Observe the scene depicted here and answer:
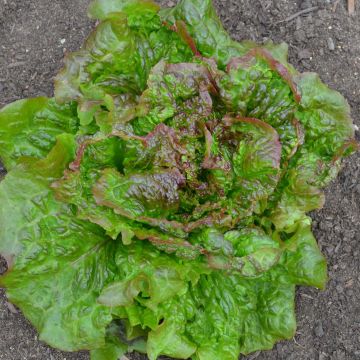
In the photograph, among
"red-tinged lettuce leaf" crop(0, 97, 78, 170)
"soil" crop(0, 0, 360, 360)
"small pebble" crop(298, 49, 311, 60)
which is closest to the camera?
"red-tinged lettuce leaf" crop(0, 97, 78, 170)

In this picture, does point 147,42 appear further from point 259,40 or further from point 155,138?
point 259,40

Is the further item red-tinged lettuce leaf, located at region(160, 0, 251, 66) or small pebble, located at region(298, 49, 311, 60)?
small pebble, located at region(298, 49, 311, 60)

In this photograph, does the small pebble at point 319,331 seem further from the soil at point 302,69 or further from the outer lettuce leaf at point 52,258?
the outer lettuce leaf at point 52,258

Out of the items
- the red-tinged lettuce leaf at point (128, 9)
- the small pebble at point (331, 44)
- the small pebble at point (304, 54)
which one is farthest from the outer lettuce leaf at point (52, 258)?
the small pebble at point (331, 44)

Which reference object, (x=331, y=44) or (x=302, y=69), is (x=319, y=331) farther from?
(x=331, y=44)

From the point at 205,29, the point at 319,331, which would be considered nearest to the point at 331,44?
the point at 205,29

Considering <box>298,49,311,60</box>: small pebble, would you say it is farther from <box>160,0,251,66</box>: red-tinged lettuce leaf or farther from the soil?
<box>160,0,251,66</box>: red-tinged lettuce leaf

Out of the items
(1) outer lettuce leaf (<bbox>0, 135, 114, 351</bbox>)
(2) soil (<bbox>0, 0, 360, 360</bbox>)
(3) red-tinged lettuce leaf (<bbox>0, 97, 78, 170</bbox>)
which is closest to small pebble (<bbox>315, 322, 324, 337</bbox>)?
(2) soil (<bbox>0, 0, 360, 360</bbox>)
